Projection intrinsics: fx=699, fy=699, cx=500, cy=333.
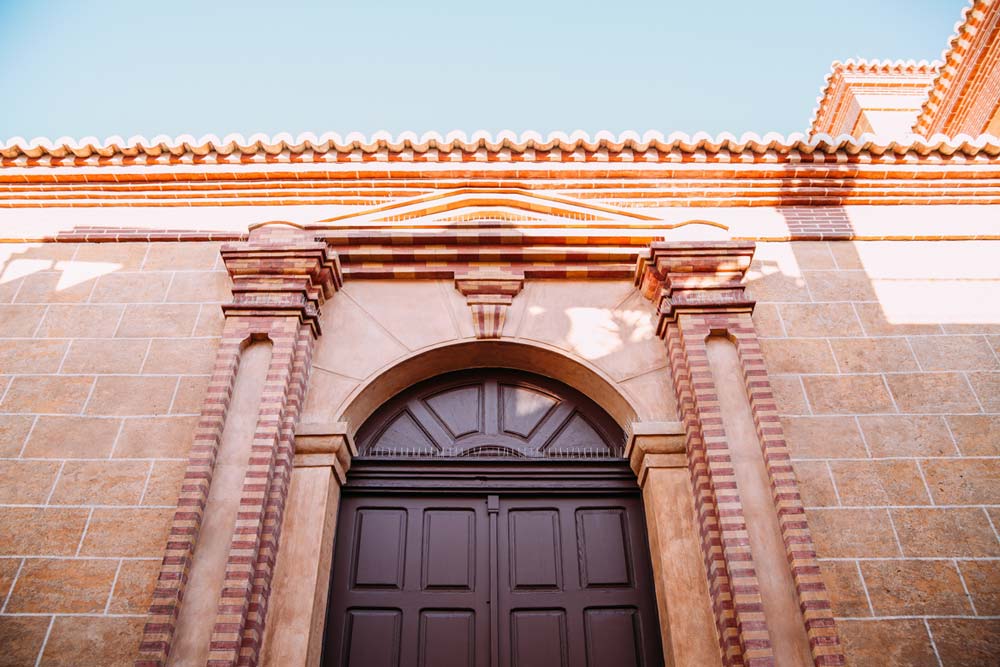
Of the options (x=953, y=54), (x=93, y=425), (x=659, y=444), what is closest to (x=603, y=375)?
(x=659, y=444)

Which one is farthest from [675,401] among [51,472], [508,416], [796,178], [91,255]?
[91,255]

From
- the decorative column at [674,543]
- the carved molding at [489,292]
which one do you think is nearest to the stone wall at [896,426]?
the decorative column at [674,543]

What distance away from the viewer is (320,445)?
472cm

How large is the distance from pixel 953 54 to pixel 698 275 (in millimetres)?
7487

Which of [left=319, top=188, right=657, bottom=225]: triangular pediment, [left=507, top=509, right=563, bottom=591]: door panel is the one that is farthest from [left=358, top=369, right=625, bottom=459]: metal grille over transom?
[left=319, top=188, right=657, bottom=225]: triangular pediment

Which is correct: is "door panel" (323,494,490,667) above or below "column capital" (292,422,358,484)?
below

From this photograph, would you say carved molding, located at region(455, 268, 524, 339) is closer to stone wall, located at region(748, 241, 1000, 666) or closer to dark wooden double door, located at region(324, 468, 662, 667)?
dark wooden double door, located at region(324, 468, 662, 667)

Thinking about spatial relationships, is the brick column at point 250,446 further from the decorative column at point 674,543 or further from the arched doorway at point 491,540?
the decorative column at point 674,543

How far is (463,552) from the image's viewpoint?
184 inches

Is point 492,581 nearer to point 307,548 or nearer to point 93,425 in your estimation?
point 307,548

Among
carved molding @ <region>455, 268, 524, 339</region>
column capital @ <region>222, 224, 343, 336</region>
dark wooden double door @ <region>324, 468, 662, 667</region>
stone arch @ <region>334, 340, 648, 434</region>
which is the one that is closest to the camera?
dark wooden double door @ <region>324, 468, 662, 667</region>

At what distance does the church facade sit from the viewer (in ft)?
13.5

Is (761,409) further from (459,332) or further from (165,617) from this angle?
(165,617)

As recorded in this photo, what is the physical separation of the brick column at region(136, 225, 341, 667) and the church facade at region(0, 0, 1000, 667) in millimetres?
21
